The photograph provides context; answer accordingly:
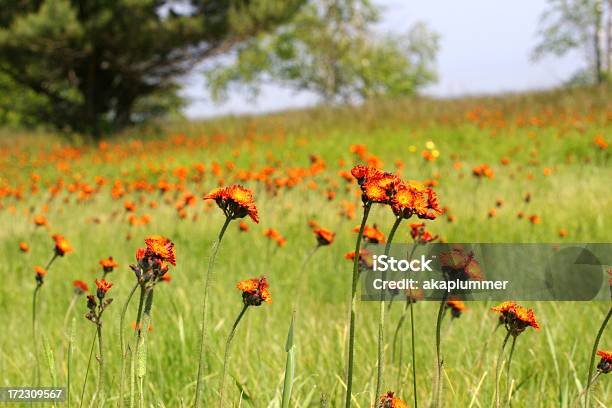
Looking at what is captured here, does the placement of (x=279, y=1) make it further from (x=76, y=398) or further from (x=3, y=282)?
(x=76, y=398)

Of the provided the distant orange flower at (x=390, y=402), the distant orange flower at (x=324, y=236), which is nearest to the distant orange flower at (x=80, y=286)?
the distant orange flower at (x=324, y=236)

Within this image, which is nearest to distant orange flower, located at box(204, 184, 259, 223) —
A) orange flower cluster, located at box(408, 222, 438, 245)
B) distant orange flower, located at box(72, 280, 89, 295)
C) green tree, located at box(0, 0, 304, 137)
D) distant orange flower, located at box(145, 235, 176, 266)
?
distant orange flower, located at box(145, 235, 176, 266)

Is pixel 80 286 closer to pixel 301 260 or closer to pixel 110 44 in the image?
pixel 301 260

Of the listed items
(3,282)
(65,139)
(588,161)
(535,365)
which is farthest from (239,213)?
(65,139)

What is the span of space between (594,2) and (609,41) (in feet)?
14.8

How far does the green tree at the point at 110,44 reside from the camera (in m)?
12.3

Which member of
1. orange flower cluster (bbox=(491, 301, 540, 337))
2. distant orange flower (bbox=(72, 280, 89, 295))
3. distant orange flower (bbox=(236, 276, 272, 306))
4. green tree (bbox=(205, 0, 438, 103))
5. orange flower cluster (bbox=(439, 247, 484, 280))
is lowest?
orange flower cluster (bbox=(491, 301, 540, 337))

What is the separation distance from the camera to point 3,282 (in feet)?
11.0

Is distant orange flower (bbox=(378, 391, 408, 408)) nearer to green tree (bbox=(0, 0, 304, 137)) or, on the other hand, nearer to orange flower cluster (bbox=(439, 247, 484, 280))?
orange flower cluster (bbox=(439, 247, 484, 280))

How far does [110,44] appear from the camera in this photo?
1376 centimetres

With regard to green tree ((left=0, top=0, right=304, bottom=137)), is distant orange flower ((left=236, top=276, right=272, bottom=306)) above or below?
below
